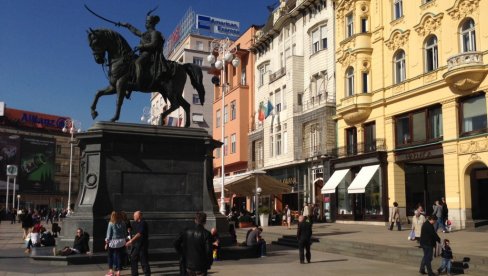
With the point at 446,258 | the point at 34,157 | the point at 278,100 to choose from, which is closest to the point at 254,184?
the point at 278,100

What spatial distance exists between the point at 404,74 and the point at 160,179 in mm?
22772

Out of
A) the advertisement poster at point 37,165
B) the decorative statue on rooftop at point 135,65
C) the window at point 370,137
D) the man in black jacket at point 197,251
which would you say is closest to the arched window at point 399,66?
the window at point 370,137

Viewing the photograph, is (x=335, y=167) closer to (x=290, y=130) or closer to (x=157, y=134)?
(x=290, y=130)

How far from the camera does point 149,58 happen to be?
16625mm

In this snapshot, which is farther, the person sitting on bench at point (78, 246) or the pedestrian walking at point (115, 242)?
the person sitting on bench at point (78, 246)

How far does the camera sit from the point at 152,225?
49.7 feet

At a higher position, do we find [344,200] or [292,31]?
[292,31]

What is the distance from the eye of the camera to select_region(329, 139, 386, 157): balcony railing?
34.8 m

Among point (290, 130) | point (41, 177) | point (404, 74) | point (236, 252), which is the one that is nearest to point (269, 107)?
point (290, 130)

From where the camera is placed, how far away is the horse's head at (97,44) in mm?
15836

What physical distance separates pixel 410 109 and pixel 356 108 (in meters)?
4.86

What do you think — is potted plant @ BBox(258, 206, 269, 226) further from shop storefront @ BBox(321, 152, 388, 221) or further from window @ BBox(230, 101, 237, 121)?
window @ BBox(230, 101, 237, 121)

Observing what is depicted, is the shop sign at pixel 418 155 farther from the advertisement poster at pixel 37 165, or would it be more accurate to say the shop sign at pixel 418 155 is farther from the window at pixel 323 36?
the advertisement poster at pixel 37 165

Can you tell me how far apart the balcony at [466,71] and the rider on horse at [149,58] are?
17555 millimetres
